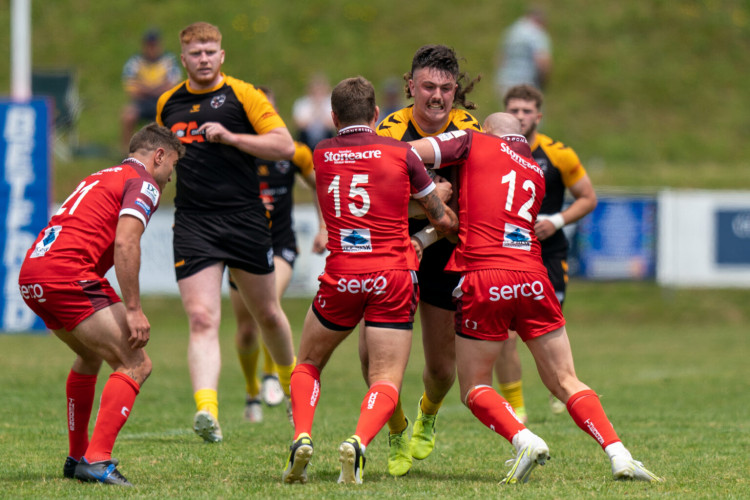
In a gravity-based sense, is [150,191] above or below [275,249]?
above

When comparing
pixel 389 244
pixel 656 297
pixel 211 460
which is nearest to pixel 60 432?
pixel 211 460

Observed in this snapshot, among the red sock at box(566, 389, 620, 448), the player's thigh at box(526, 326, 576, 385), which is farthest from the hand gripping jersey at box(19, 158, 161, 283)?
the red sock at box(566, 389, 620, 448)

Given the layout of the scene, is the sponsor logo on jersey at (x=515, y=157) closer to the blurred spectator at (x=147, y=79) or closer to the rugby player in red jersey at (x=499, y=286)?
the rugby player in red jersey at (x=499, y=286)

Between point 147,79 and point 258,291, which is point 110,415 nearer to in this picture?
point 258,291

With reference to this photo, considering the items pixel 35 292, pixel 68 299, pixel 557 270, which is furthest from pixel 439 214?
pixel 557 270

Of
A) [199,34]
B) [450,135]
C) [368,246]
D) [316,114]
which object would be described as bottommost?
[368,246]

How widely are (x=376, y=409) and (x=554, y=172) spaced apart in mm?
3849

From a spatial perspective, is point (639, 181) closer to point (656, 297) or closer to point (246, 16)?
point (656, 297)

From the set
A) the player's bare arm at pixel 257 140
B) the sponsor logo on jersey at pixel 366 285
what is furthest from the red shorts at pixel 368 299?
the player's bare arm at pixel 257 140

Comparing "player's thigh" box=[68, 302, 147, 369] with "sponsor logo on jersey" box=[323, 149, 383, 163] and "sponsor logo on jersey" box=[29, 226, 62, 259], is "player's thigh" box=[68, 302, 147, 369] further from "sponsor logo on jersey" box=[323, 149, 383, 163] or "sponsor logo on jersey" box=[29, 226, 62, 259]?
"sponsor logo on jersey" box=[323, 149, 383, 163]

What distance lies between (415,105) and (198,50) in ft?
6.37

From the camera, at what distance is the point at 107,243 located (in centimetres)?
573

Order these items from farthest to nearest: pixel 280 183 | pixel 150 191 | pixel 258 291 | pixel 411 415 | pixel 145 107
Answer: pixel 145 107 < pixel 280 183 < pixel 411 415 < pixel 258 291 < pixel 150 191

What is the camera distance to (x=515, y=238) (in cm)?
583
